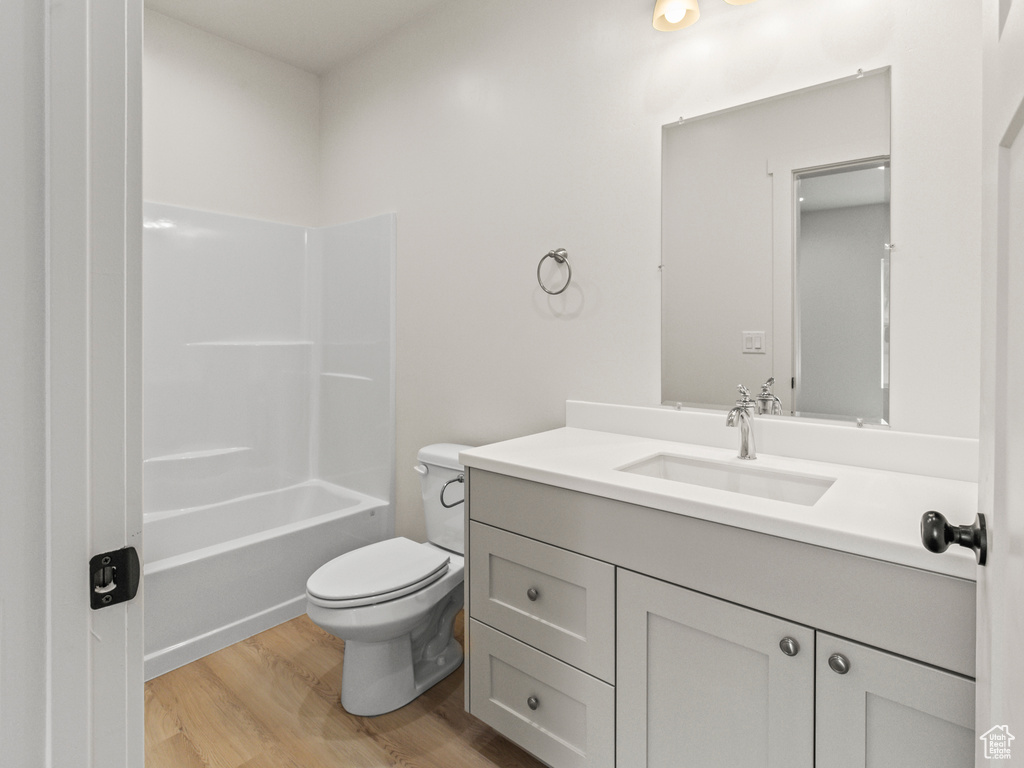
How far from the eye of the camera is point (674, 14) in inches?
63.6

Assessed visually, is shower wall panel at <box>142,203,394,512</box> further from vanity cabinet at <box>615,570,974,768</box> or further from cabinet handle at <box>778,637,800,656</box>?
cabinet handle at <box>778,637,800,656</box>

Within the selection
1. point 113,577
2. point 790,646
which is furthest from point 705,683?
point 113,577

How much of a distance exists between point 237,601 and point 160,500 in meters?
0.66

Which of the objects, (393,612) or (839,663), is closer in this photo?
(839,663)

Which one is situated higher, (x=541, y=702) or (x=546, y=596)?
(x=546, y=596)

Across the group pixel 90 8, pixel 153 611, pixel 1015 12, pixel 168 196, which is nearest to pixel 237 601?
pixel 153 611

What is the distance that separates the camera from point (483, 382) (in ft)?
7.50

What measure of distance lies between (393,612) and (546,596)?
59 centimetres

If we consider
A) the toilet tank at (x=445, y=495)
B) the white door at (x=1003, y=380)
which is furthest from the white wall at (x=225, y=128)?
the white door at (x=1003, y=380)

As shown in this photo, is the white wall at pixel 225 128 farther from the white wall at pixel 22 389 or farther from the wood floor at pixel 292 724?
the white wall at pixel 22 389

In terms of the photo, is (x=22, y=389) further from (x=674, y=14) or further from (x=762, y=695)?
(x=674, y=14)

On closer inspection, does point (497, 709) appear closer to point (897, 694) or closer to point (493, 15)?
point (897, 694)

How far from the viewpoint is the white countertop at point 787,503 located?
0.93 meters

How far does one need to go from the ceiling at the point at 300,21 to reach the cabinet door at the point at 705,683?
8.07ft
